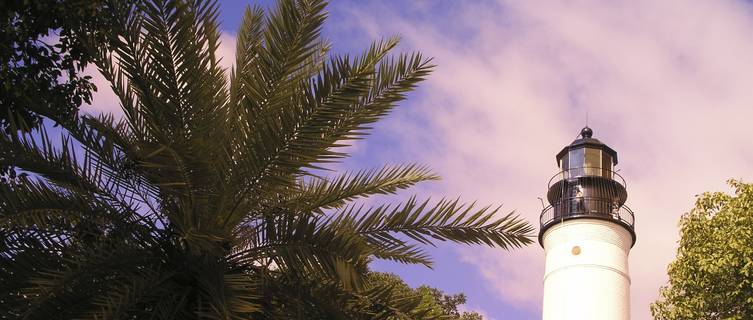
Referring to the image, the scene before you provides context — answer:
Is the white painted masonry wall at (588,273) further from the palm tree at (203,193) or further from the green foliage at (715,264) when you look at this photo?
the palm tree at (203,193)

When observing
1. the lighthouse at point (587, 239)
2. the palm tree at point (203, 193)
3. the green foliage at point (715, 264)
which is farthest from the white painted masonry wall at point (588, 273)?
the palm tree at point (203, 193)

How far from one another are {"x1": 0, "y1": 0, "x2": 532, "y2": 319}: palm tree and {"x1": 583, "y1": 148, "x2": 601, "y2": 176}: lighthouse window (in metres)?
19.2

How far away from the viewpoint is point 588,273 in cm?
2511

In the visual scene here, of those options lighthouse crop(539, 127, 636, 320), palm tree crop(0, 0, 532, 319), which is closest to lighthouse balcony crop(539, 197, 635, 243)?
lighthouse crop(539, 127, 636, 320)

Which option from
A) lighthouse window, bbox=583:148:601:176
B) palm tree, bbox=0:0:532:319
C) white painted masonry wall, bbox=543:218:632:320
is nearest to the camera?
palm tree, bbox=0:0:532:319

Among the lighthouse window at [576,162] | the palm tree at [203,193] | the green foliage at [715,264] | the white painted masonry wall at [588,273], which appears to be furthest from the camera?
the lighthouse window at [576,162]

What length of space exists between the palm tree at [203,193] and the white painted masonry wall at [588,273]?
1833cm

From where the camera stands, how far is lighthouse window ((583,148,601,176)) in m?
26.0

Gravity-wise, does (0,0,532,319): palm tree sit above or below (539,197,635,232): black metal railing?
below

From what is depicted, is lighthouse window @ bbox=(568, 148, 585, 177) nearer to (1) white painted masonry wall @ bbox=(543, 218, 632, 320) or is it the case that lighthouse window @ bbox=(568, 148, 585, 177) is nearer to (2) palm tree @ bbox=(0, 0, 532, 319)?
(1) white painted masonry wall @ bbox=(543, 218, 632, 320)

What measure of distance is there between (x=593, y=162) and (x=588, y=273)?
323 centimetres

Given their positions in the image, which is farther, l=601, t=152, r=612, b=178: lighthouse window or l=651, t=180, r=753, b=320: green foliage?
l=601, t=152, r=612, b=178: lighthouse window

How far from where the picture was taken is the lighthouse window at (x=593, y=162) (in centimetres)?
2603

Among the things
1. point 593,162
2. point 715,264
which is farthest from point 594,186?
point 715,264
